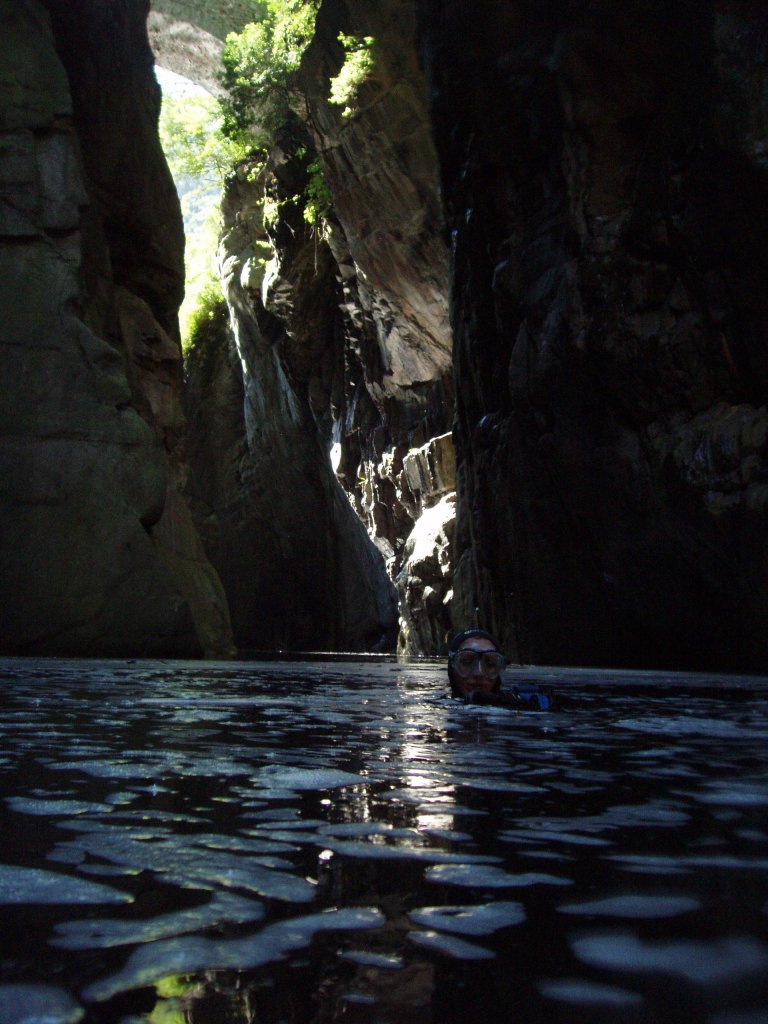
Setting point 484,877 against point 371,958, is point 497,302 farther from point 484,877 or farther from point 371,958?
point 371,958

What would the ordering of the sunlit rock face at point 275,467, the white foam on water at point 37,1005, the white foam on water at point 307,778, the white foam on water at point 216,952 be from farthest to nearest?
the sunlit rock face at point 275,467, the white foam on water at point 307,778, the white foam on water at point 216,952, the white foam on water at point 37,1005

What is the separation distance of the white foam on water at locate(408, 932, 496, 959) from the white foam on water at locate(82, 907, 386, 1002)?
8 centimetres

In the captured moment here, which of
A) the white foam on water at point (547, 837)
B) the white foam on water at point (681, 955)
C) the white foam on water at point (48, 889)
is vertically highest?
the white foam on water at point (48, 889)

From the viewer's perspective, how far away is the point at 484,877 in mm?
1538

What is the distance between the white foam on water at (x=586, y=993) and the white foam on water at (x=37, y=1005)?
1.55ft

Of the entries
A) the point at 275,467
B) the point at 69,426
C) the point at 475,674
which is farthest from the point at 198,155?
the point at 475,674

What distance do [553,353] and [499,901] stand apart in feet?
47.3

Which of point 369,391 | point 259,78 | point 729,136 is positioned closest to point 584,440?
point 729,136

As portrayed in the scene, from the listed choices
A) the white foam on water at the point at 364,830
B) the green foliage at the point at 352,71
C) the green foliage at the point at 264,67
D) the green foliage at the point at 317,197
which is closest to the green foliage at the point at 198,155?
the green foliage at the point at 264,67

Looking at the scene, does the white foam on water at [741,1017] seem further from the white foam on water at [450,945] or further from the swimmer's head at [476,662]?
the swimmer's head at [476,662]

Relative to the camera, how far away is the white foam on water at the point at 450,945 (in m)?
1.15

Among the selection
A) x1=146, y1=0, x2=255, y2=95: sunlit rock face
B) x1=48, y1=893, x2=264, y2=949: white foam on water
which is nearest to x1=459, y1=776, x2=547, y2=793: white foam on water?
x1=48, y1=893, x2=264, y2=949: white foam on water

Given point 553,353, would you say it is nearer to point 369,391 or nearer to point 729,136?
point 729,136

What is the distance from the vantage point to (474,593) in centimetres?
1989
